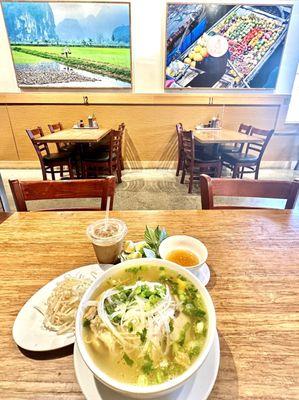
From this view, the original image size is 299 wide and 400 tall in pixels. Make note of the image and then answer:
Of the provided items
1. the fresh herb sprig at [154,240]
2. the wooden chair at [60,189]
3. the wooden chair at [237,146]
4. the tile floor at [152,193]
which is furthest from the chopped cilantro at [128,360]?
the wooden chair at [237,146]

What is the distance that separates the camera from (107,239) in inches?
27.1

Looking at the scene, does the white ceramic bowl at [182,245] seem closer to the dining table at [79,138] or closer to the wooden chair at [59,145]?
the dining table at [79,138]

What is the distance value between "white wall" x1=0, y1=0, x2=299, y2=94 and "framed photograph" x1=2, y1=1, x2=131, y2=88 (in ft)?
0.47

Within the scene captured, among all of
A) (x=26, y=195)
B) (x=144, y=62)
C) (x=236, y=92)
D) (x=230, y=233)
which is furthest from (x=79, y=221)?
(x=236, y=92)

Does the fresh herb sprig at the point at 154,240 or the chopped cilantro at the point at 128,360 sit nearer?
the chopped cilantro at the point at 128,360

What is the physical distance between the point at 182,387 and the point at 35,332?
0.33 m

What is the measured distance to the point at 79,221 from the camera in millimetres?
995

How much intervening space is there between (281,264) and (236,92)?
4.62 m

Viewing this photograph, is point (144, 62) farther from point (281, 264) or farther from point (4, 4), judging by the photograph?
point (281, 264)

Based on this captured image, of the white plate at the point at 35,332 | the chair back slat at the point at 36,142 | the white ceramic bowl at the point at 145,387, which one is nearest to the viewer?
the white ceramic bowl at the point at 145,387

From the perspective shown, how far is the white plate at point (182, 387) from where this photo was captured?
0.41m

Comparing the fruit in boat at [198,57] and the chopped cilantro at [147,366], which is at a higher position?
the fruit in boat at [198,57]

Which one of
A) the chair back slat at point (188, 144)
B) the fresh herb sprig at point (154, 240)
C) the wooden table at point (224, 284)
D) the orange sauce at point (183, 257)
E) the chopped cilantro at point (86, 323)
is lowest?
the chair back slat at point (188, 144)

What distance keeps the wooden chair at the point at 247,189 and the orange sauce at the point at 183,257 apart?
50 centimetres
